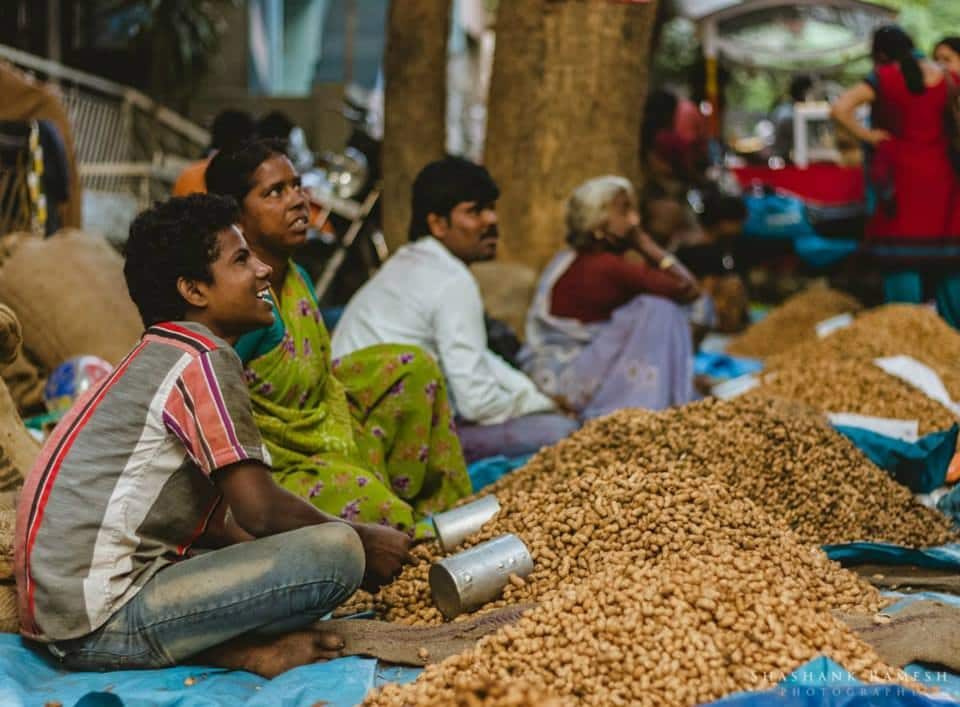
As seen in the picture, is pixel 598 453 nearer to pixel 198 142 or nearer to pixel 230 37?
pixel 198 142

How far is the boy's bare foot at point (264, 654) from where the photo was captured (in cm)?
230

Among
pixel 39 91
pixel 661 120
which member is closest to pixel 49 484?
pixel 39 91

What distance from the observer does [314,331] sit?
3.09 metres

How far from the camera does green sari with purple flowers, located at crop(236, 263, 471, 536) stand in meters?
2.93

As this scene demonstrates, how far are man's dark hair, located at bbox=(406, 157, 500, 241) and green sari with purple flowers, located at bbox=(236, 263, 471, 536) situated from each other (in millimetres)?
779

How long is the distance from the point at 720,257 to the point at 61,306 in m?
4.51

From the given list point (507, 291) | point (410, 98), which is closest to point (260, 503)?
point (507, 291)

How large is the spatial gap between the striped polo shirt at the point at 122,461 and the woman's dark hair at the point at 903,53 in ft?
16.0

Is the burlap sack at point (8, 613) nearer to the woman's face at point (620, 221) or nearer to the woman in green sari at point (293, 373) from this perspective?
the woman in green sari at point (293, 373)

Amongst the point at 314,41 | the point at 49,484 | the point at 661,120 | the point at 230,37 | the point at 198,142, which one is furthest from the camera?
the point at 314,41

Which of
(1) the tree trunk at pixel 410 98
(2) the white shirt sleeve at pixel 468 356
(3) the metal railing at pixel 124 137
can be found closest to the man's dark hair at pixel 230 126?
(1) the tree trunk at pixel 410 98

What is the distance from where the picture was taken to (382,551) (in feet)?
8.28

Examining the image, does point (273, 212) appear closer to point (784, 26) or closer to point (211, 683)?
point (211, 683)

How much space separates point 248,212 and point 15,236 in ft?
7.42
